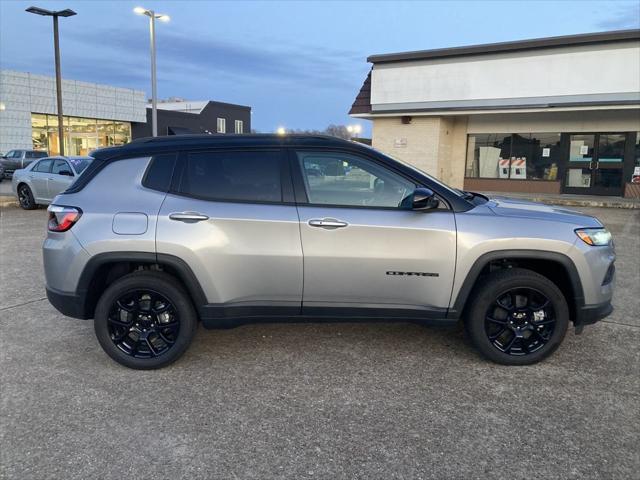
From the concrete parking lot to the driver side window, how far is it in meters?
1.31

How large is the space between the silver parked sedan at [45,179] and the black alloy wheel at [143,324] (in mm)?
10328

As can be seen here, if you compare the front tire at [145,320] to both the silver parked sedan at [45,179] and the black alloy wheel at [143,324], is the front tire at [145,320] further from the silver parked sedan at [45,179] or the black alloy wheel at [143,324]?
the silver parked sedan at [45,179]

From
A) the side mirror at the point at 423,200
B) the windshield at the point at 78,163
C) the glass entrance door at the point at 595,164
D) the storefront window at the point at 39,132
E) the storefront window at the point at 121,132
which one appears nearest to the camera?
the side mirror at the point at 423,200

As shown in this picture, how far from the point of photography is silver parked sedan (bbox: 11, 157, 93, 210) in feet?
43.9

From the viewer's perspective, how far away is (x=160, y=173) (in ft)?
13.2

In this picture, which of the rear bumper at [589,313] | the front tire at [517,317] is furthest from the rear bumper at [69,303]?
the rear bumper at [589,313]

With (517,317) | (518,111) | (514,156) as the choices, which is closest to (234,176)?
(517,317)

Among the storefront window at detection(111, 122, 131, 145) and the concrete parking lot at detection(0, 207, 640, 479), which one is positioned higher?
the storefront window at detection(111, 122, 131, 145)

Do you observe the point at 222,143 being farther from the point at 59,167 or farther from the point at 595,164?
the point at 595,164

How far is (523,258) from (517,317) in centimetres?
47

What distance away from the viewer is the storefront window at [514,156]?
2020 centimetres

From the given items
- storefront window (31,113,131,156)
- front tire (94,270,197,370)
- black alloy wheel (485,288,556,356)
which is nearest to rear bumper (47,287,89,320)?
front tire (94,270,197,370)

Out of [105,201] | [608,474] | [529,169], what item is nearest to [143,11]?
[529,169]

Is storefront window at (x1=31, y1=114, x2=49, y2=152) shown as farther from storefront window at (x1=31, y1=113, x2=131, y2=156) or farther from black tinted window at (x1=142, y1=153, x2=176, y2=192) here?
black tinted window at (x1=142, y1=153, x2=176, y2=192)
